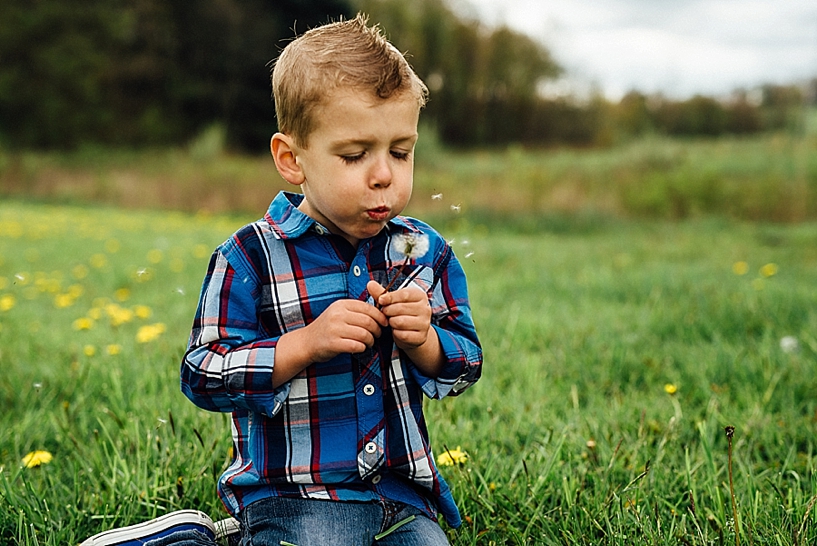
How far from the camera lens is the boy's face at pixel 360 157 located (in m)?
1.24

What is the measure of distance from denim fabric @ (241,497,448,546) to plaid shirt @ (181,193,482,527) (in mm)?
20

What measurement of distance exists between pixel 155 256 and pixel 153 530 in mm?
5168

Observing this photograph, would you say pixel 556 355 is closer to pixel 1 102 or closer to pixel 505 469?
pixel 505 469

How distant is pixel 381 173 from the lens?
1256 millimetres

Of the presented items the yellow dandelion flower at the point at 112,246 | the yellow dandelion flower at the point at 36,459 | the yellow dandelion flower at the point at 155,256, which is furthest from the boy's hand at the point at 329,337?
the yellow dandelion flower at the point at 112,246

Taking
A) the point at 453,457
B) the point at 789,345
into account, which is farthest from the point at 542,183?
the point at 453,457

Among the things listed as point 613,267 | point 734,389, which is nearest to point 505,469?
point 734,389

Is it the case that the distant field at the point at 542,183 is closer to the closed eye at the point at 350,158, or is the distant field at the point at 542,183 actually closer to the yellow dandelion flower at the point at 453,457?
the yellow dandelion flower at the point at 453,457

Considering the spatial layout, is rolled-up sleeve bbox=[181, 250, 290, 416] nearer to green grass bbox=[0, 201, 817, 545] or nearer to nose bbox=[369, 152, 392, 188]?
green grass bbox=[0, 201, 817, 545]

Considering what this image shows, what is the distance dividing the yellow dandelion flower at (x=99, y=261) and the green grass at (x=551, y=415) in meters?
0.93

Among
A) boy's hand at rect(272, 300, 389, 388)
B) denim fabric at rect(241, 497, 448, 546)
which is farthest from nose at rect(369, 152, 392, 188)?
denim fabric at rect(241, 497, 448, 546)

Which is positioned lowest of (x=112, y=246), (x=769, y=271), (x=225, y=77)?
(x=112, y=246)

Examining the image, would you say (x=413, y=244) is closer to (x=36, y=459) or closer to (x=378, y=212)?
(x=378, y=212)

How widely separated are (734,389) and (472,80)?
817 inches
